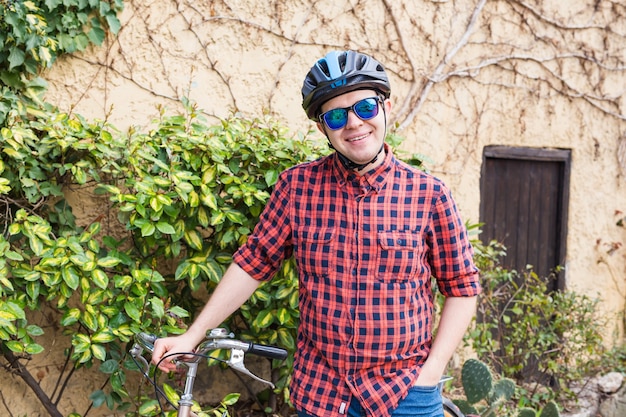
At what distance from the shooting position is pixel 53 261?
2912mm

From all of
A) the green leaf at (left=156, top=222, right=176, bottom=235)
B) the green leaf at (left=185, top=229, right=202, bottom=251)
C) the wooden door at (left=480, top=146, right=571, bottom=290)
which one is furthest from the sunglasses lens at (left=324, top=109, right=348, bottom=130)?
the wooden door at (left=480, top=146, right=571, bottom=290)

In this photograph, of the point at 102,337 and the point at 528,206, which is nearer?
the point at 102,337

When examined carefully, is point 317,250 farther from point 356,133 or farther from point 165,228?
point 165,228

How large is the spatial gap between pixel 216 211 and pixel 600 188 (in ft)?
Result: 12.8

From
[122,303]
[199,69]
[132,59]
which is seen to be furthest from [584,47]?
[122,303]

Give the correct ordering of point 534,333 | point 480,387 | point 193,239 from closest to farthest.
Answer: point 193,239 < point 480,387 < point 534,333

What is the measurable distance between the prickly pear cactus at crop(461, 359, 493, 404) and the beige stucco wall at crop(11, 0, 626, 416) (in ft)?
4.73

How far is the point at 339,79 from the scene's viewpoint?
205 cm

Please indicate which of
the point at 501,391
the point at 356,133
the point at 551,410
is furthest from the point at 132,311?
the point at 551,410

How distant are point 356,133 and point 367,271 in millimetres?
416

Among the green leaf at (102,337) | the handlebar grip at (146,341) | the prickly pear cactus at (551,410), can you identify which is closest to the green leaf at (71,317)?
the green leaf at (102,337)

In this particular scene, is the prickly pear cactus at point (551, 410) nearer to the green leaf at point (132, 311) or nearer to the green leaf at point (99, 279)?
the green leaf at point (132, 311)

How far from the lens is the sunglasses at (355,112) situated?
205 centimetres

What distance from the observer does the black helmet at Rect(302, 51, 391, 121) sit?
80.7 inches
